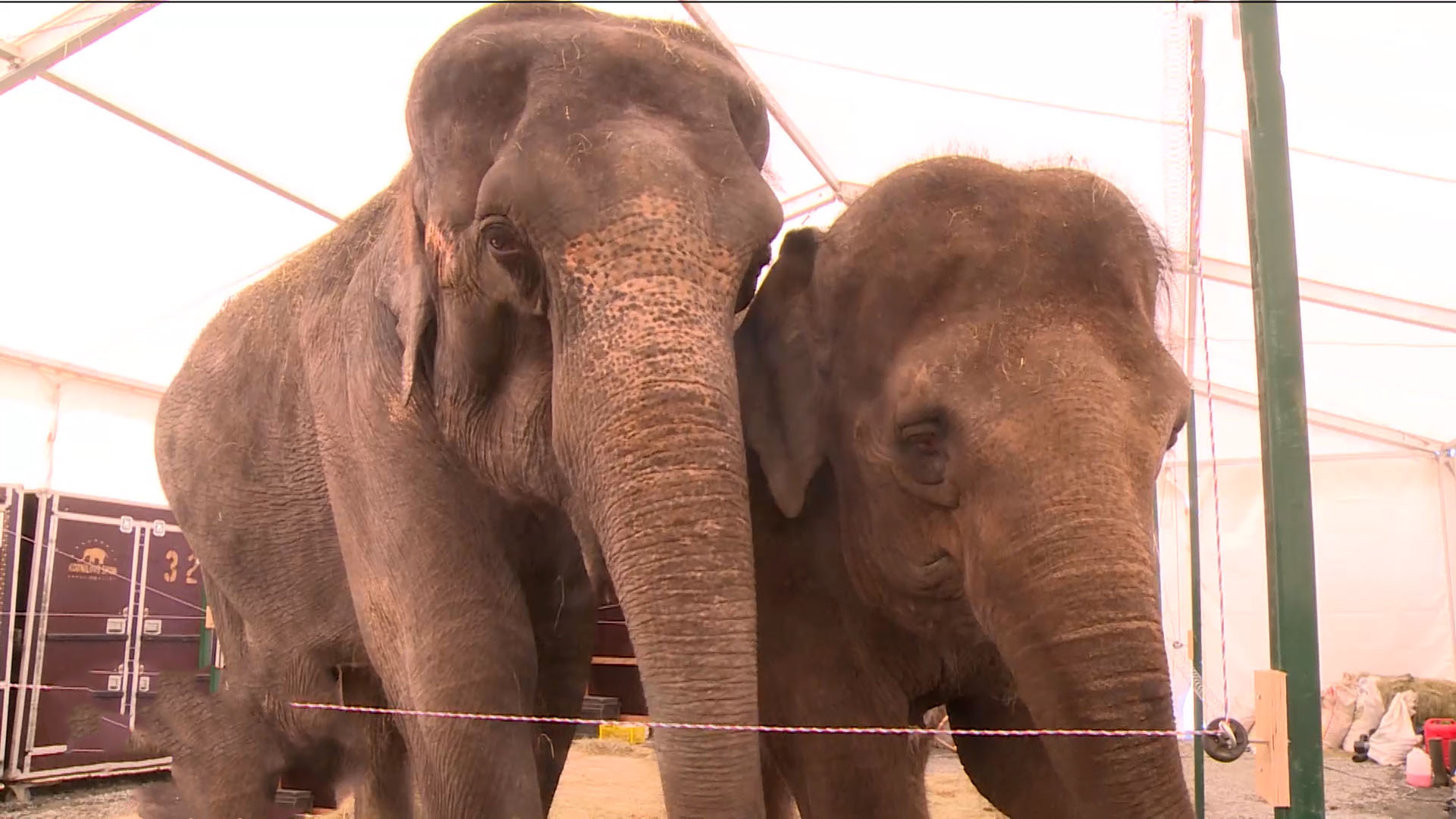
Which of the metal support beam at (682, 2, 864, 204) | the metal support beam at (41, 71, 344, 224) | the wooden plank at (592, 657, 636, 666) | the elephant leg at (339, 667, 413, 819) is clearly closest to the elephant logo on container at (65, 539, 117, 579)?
the metal support beam at (41, 71, 344, 224)

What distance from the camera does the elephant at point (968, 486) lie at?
1.15 m

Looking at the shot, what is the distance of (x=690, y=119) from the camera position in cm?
138

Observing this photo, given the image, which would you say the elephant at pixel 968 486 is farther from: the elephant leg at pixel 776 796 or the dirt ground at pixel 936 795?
the dirt ground at pixel 936 795

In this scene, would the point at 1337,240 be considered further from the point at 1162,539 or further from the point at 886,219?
the point at 886,219

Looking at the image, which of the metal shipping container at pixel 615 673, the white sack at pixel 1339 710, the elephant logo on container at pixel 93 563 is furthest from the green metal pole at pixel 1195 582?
the elephant logo on container at pixel 93 563

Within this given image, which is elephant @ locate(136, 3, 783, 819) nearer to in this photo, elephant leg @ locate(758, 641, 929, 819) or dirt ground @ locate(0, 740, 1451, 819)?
elephant leg @ locate(758, 641, 929, 819)

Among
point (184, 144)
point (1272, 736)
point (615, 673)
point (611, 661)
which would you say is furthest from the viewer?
point (615, 673)

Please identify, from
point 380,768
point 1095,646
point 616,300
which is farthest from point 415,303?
point 380,768

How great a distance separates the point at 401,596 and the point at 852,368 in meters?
0.69

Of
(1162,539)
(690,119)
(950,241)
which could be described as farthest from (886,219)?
(1162,539)

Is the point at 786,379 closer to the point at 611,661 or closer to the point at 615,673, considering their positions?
the point at 611,661

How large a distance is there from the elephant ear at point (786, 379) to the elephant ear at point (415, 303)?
399 mm

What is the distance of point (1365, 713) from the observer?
15.3 ft

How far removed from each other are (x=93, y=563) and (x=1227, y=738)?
429 centimetres
